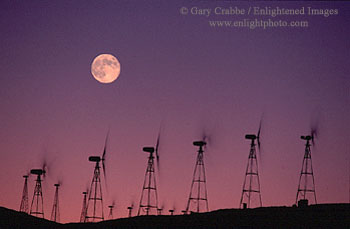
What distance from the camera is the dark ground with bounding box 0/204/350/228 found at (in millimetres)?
84625

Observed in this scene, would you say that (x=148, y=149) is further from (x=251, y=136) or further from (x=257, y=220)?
(x=257, y=220)

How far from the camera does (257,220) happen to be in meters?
87.1

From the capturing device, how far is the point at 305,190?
342 feet

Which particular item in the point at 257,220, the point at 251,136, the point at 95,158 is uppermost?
the point at 95,158

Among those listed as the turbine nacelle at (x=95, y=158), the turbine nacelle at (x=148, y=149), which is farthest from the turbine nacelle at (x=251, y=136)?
the turbine nacelle at (x=95, y=158)

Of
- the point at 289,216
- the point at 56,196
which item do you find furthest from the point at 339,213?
the point at 56,196

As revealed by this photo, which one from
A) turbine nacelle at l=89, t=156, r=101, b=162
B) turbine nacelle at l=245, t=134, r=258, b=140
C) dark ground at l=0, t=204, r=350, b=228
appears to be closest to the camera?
dark ground at l=0, t=204, r=350, b=228

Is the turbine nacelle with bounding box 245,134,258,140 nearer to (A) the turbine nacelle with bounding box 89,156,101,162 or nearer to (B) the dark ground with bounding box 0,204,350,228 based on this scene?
(B) the dark ground with bounding box 0,204,350,228

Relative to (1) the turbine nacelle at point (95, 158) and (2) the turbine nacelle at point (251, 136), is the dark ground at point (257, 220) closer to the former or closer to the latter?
(2) the turbine nacelle at point (251, 136)

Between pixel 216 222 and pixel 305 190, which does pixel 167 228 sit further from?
pixel 305 190

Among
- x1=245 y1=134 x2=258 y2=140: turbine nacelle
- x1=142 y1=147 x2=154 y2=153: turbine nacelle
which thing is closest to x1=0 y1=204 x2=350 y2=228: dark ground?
x1=245 y1=134 x2=258 y2=140: turbine nacelle

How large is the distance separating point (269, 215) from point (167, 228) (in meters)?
13.1

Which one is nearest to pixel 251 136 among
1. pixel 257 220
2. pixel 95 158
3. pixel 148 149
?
pixel 148 149

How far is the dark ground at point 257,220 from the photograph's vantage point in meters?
84.6
